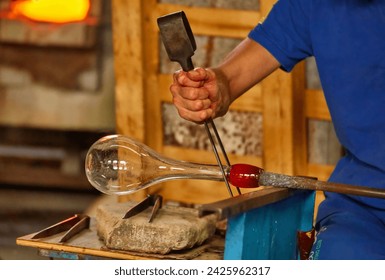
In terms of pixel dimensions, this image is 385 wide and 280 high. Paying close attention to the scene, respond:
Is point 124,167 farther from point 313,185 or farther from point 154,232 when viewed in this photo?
point 313,185

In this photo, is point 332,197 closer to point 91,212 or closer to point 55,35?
point 91,212

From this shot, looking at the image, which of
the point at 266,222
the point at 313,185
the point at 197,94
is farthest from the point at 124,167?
the point at 313,185

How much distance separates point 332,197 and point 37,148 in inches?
176

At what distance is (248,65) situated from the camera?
3.50 metres

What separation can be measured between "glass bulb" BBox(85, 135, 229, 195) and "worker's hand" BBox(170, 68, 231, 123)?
0.22 m

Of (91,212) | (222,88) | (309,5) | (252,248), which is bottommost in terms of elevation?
(91,212)

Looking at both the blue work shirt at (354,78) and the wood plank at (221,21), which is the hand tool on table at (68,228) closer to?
the blue work shirt at (354,78)

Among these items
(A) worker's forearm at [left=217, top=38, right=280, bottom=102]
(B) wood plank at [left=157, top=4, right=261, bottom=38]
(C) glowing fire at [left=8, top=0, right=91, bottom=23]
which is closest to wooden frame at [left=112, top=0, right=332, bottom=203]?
(B) wood plank at [left=157, top=4, right=261, bottom=38]

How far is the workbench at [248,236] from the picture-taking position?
279cm

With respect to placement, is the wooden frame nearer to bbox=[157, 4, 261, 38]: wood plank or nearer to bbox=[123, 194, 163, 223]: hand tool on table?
bbox=[157, 4, 261, 38]: wood plank

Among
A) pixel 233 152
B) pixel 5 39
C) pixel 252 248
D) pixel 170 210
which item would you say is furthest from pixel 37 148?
pixel 252 248

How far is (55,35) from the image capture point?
277 inches

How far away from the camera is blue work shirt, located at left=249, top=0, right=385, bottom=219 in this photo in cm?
315

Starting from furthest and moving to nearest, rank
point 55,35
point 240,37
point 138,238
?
1. point 55,35
2. point 240,37
3. point 138,238
